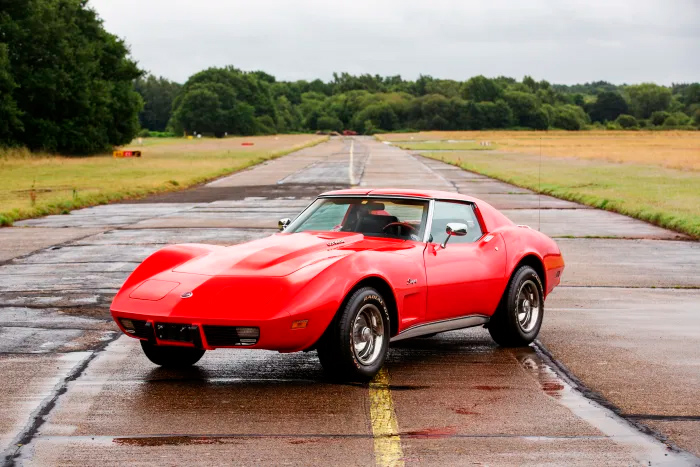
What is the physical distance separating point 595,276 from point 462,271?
19.9 ft

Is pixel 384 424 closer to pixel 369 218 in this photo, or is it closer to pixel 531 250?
pixel 369 218

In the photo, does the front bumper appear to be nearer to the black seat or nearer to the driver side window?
the black seat

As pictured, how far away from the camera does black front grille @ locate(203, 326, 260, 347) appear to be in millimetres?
6707

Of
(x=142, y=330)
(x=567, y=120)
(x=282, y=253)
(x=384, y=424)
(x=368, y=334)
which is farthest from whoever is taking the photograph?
(x=567, y=120)

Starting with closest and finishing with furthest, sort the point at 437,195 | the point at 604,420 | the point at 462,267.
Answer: the point at 604,420
the point at 462,267
the point at 437,195

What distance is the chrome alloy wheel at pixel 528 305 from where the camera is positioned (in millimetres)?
8805

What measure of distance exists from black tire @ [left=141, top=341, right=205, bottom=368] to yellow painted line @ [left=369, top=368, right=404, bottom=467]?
143cm

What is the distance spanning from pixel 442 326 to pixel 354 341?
1132 millimetres

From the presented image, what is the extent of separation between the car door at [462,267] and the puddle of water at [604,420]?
2.04 feet

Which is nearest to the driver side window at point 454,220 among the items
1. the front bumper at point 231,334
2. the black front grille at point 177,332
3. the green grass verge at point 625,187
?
the front bumper at point 231,334

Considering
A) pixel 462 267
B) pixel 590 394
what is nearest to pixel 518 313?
pixel 462 267

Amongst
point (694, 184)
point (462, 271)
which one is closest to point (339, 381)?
point (462, 271)

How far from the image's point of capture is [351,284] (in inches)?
274

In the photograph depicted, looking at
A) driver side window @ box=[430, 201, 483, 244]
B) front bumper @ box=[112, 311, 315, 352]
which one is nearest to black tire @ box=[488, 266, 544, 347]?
driver side window @ box=[430, 201, 483, 244]
